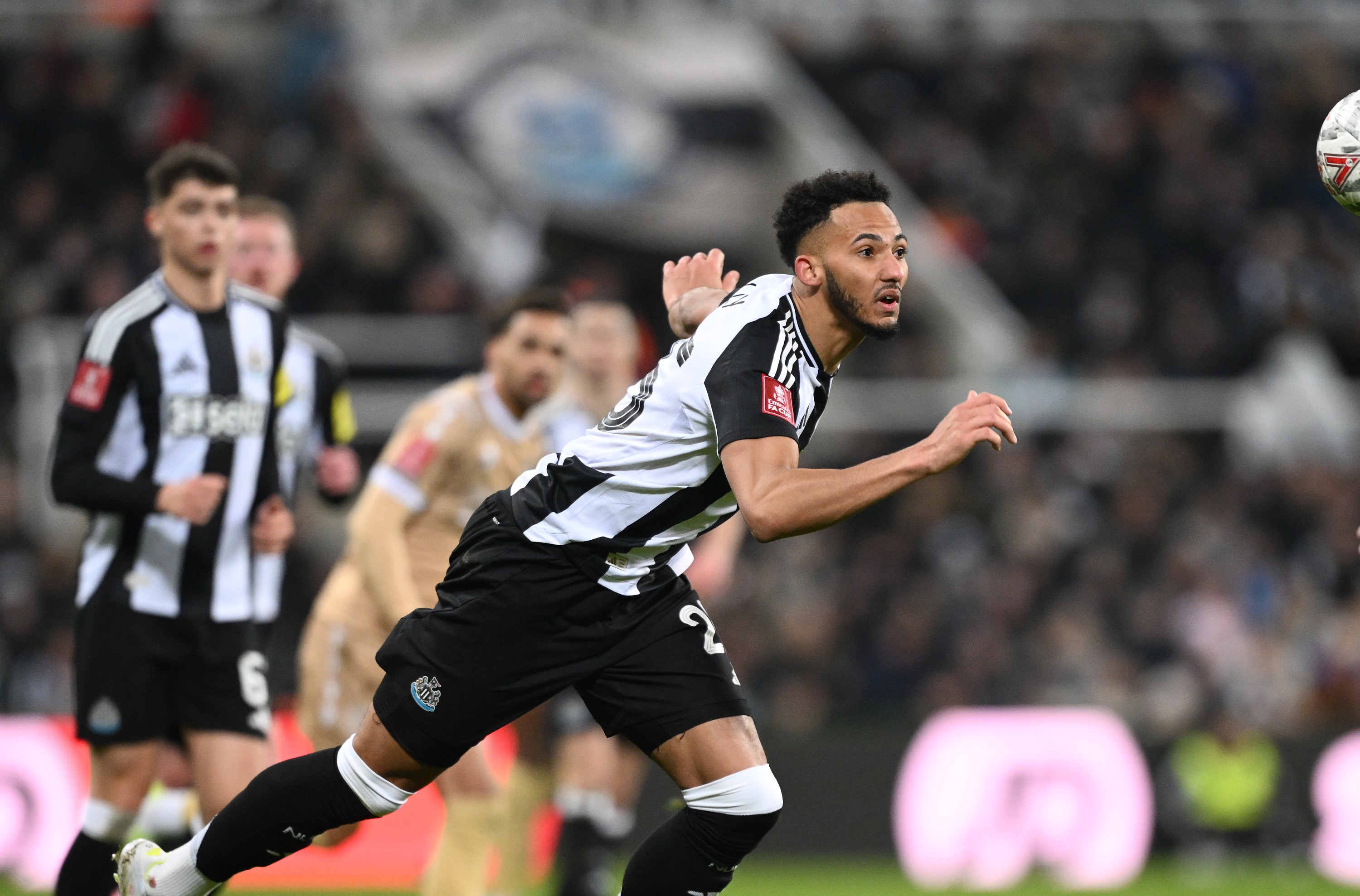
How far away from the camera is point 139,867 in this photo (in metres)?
5.08

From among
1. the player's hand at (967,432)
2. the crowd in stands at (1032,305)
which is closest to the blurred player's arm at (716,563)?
the player's hand at (967,432)

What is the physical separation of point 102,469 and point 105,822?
43.8 inches

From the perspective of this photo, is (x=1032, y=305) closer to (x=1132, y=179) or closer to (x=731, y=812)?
(x=1132, y=179)

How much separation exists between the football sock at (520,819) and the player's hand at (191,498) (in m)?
1.99

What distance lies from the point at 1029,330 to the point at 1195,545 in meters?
2.99

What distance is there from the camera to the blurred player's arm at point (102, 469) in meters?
5.50

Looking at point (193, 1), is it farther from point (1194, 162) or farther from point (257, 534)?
point (257, 534)

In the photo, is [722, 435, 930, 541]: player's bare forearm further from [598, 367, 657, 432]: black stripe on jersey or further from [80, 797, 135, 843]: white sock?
[80, 797, 135, 843]: white sock

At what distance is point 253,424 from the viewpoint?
5973mm

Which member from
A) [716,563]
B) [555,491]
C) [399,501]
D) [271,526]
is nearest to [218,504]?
[271,526]

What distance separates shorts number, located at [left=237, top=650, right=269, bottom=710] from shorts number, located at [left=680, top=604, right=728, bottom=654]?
1.62 metres

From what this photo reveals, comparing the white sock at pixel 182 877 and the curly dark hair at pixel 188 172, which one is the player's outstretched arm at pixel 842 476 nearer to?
the white sock at pixel 182 877

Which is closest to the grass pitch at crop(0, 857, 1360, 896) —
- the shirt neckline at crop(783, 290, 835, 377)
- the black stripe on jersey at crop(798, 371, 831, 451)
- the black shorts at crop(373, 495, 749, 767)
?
the black shorts at crop(373, 495, 749, 767)

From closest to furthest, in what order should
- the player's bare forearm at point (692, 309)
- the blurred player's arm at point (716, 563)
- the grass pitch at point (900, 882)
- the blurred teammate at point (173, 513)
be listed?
the player's bare forearm at point (692, 309)
the blurred teammate at point (173, 513)
the blurred player's arm at point (716, 563)
the grass pitch at point (900, 882)
